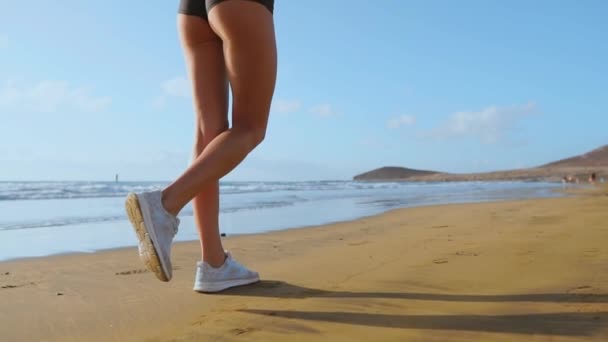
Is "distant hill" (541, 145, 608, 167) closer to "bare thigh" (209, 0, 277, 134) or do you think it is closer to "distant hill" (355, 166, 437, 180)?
"distant hill" (355, 166, 437, 180)

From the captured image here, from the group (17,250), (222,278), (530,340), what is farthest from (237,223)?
(530,340)

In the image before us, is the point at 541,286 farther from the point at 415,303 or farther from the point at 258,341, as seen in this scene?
the point at 258,341

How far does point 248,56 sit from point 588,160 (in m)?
60.0

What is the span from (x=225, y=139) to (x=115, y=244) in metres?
2.94

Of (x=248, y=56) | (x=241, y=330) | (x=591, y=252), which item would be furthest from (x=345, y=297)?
(x=591, y=252)

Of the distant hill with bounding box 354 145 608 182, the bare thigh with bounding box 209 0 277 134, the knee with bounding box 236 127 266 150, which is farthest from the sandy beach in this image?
the distant hill with bounding box 354 145 608 182

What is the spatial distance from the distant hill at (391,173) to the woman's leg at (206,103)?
207ft

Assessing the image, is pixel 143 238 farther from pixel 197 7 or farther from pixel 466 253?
pixel 466 253

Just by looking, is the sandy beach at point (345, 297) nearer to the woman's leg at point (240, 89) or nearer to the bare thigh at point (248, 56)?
the woman's leg at point (240, 89)

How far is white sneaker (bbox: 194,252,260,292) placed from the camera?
87.7 inches

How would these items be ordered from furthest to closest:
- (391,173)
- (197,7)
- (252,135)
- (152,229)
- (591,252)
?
(391,173), (591,252), (197,7), (252,135), (152,229)

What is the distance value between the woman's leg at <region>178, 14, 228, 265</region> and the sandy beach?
268mm

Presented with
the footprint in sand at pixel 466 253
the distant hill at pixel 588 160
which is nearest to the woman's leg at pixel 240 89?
the footprint in sand at pixel 466 253

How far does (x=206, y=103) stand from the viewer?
2.26m
